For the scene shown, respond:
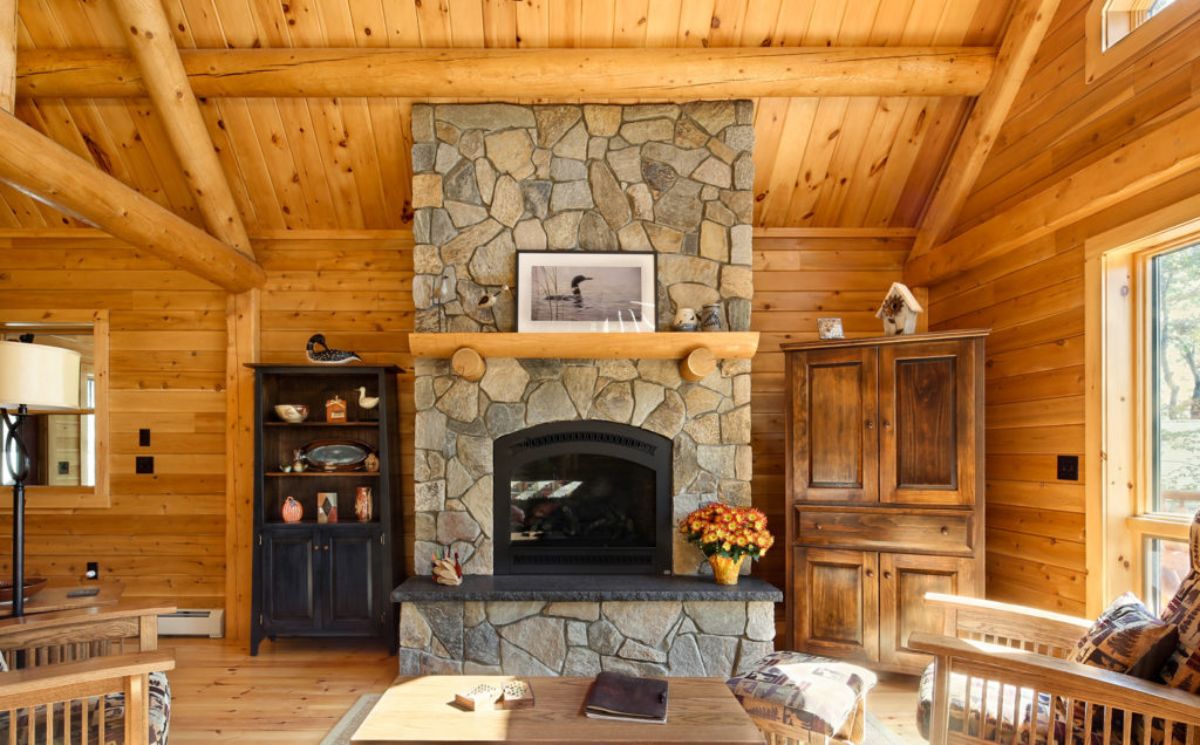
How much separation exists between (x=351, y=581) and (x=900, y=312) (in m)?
3.31

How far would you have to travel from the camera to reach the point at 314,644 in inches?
164

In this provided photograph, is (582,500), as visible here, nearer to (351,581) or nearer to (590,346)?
(590,346)

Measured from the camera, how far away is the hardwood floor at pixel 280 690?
9.94 ft

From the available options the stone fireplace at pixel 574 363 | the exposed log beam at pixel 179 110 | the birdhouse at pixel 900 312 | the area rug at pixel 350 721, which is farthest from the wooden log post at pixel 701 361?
the exposed log beam at pixel 179 110

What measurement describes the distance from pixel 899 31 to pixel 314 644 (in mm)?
4564

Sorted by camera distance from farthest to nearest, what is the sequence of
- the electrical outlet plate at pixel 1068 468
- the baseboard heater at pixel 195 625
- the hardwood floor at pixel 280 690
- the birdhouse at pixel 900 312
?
the baseboard heater at pixel 195 625 < the birdhouse at pixel 900 312 < the electrical outlet plate at pixel 1068 468 < the hardwood floor at pixel 280 690

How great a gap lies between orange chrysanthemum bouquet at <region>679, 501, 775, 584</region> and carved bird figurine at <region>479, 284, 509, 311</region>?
4.99ft

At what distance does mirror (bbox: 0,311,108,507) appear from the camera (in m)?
4.44

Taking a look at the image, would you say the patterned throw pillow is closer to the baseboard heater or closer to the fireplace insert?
the fireplace insert

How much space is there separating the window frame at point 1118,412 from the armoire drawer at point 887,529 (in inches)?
21.1

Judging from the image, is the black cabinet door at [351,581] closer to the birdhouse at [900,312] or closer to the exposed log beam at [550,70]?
the exposed log beam at [550,70]

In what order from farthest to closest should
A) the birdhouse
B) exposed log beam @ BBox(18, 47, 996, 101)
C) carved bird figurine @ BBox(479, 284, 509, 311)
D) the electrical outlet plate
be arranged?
carved bird figurine @ BBox(479, 284, 509, 311) < the birdhouse < exposed log beam @ BBox(18, 47, 996, 101) < the electrical outlet plate

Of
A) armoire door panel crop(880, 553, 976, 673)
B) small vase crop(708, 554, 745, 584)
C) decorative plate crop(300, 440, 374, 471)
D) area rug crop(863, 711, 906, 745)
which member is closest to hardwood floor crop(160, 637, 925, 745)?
area rug crop(863, 711, 906, 745)

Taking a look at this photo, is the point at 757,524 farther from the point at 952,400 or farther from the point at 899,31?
the point at 899,31
